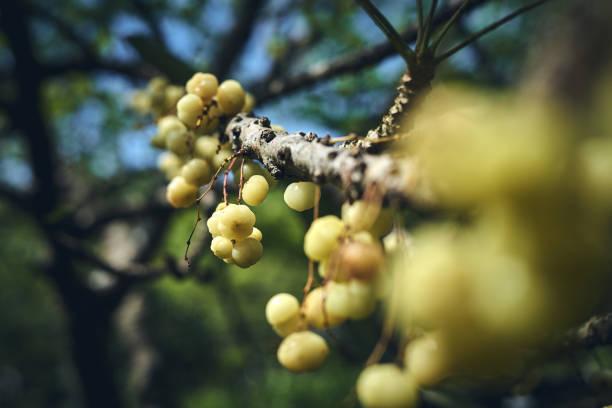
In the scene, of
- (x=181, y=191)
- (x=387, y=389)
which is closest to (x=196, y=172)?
(x=181, y=191)

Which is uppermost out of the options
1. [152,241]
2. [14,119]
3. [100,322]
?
[14,119]

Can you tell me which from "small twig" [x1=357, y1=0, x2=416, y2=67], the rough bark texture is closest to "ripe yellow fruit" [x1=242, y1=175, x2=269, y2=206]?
the rough bark texture

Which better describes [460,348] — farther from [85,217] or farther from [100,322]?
[85,217]

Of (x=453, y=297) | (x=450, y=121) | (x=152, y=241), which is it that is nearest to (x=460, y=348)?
(x=453, y=297)

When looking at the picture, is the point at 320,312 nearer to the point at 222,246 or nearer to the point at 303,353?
the point at 303,353

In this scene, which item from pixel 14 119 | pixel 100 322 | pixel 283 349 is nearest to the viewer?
pixel 283 349
